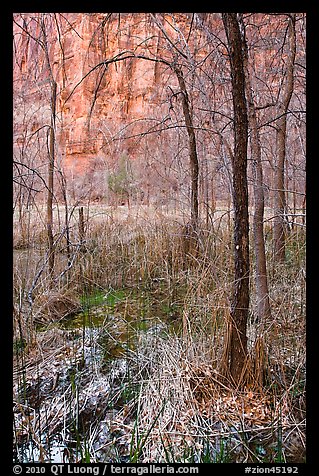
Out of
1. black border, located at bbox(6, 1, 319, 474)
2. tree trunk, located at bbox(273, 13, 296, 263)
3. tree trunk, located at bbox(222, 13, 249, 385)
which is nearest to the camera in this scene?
black border, located at bbox(6, 1, 319, 474)

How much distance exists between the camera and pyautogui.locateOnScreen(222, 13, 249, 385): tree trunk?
1.73 m

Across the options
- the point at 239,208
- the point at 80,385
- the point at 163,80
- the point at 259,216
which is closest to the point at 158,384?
the point at 80,385

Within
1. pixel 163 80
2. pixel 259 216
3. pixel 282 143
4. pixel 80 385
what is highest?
pixel 163 80

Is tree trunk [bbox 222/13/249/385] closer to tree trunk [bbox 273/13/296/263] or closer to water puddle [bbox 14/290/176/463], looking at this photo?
water puddle [bbox 14/290/176/463]

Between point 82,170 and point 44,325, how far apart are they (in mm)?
14920

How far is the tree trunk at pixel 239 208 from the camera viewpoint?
1728 mm

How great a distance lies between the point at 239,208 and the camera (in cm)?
178

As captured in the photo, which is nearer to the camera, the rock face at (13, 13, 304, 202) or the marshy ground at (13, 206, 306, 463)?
the marshy ground at (13, 206, 306, 463)

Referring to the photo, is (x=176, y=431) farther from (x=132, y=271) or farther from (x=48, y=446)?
(x=132, y=271)

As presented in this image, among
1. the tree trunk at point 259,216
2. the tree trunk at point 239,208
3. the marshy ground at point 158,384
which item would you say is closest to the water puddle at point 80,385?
the marshy ground at point 158,384

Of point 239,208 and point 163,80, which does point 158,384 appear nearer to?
point 239,208

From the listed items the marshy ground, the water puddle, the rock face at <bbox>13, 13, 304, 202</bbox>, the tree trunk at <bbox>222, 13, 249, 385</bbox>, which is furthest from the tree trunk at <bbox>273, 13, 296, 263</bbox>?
→ the water puddle
